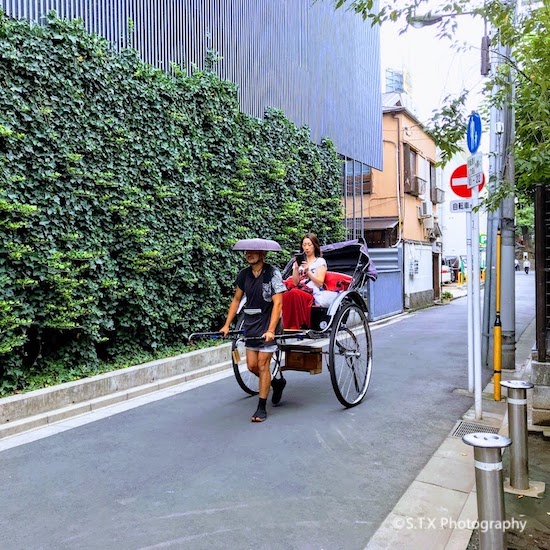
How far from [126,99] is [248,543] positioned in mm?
6397

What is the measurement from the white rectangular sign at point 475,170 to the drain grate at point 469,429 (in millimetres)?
2626

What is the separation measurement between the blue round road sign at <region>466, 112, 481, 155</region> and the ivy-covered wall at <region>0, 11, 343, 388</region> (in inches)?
177

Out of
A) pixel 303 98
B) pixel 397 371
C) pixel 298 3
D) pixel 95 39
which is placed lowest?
pixel 397 371

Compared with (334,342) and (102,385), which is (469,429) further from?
(102,385)

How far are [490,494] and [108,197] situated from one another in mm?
6016

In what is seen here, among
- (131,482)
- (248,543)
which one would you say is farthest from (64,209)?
(248,543)

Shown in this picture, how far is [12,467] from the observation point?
445 centimetres

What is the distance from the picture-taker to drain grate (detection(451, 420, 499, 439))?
5.23 m

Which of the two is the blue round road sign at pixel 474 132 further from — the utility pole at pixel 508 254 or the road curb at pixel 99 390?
the road curb at pixel 99 390

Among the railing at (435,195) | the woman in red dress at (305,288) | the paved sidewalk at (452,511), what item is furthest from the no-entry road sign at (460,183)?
the railing at (435,195)

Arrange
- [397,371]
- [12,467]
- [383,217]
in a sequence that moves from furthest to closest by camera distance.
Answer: [383,217] → [397,371] → [12,467]

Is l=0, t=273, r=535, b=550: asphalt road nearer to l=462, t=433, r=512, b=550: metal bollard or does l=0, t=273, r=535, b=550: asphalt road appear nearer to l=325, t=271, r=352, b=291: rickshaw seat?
l=462, t=433, r=512, b=550: metal bollard

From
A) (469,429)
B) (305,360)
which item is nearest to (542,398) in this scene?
(469,429)

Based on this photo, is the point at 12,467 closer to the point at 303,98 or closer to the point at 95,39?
the point at 95,39
